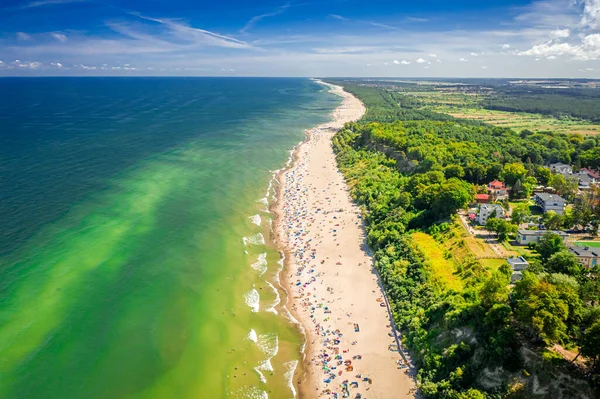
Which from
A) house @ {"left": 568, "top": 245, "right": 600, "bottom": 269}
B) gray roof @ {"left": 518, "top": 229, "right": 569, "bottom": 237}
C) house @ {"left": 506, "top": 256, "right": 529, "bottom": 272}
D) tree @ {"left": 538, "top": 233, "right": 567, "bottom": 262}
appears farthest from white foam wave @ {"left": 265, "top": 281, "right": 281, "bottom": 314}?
house @ {"left": 568, "top": 245, "right": 600, "bottom": 269}

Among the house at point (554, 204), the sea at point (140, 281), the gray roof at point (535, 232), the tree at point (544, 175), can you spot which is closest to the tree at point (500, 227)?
the gray roof at point (535, 232)

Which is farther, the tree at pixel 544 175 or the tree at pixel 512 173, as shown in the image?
the tree at pixel 544 175

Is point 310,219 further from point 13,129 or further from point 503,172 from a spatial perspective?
point 13,129

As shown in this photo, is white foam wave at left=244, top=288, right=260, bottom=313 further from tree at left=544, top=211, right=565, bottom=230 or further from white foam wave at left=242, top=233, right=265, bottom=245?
tree at left=544, top=211, right=565, bottom=230

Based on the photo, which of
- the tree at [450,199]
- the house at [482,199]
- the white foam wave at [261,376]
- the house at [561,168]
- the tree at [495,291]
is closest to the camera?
the tree at [495,291]

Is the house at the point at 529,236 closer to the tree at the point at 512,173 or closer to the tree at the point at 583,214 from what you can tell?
the tree at the point at 583,214

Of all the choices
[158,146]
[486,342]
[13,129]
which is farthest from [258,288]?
[13,129]
